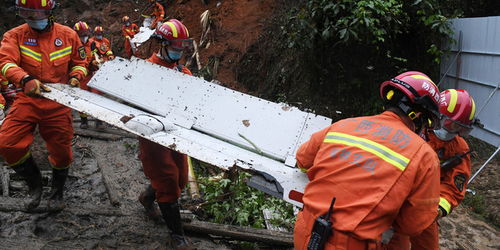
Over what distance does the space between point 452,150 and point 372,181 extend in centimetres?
163

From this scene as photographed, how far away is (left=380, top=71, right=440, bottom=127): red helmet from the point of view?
2.15 m

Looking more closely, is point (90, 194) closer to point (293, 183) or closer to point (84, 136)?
point (84, 136)

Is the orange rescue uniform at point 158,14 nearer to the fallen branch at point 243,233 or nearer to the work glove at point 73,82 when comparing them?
the work glove at point 73,82

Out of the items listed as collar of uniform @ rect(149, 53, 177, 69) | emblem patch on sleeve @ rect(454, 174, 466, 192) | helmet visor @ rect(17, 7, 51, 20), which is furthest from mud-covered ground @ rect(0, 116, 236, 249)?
emblem patch on sleeve @ rect(454, 174, 466, 192)

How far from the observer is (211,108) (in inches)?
137

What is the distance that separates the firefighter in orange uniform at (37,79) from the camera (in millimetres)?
3244

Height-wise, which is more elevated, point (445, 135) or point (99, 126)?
point (445, 135)

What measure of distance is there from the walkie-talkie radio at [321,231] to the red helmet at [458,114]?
1665 mm

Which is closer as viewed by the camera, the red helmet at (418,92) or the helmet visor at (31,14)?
the red helmet at (418,92)

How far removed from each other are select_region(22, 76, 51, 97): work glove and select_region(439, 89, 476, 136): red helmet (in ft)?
10.6

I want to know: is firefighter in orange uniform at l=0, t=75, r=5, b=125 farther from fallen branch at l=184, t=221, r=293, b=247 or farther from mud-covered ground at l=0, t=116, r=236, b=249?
fallen branch at l=184, t=221, r=293, b=247

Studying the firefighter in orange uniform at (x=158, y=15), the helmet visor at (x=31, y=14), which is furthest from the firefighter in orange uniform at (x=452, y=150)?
the firefighter in orange uniform at (x=158, y=15)

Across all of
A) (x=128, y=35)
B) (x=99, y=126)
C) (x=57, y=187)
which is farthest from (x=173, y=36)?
(x=128, y=35)

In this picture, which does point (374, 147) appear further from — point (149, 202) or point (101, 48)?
point (101, 48)
